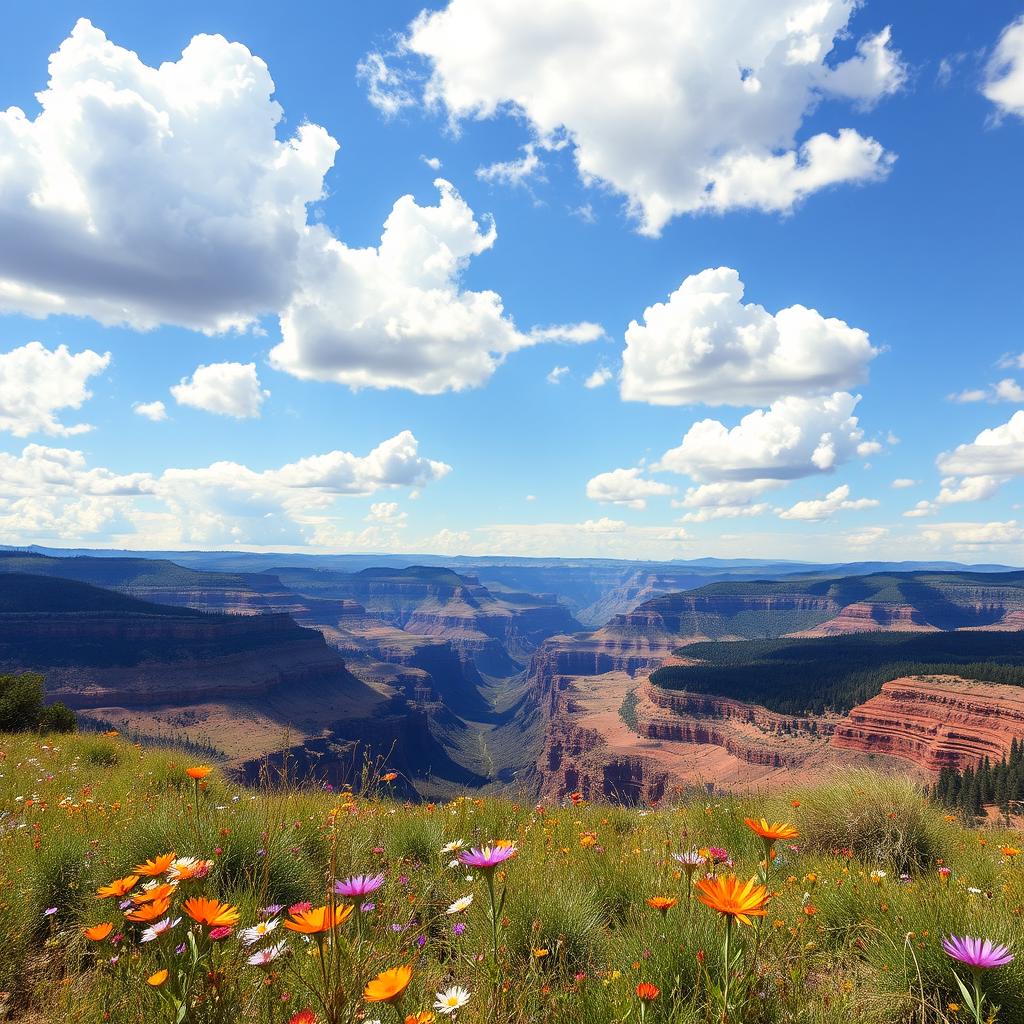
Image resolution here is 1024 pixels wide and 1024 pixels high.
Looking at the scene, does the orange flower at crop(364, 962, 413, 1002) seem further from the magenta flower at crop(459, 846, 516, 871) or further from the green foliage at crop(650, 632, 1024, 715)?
the green foliage at crop(650, 632, 1024, 715)

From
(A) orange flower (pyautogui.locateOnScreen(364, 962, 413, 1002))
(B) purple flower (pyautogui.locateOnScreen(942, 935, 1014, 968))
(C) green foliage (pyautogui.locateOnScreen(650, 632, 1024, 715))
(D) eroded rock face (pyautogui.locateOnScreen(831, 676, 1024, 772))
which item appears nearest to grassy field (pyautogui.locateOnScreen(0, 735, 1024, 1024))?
(A) orange flower (pyautogui.locateOnScreen(364, 962, 413, 1002))

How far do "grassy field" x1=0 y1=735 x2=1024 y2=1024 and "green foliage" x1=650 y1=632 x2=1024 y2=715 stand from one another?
4763 inches

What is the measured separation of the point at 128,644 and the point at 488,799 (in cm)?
19196

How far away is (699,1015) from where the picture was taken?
2.72 metres

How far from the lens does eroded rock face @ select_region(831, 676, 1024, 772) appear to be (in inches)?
3206

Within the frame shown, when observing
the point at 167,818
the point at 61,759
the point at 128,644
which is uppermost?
the point at 167,818

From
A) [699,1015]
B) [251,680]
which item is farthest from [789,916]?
[251,680]

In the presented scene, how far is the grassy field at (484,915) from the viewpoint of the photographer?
2.49 metres

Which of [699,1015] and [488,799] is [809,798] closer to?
[488,799]

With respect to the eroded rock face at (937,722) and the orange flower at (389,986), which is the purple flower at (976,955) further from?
the eroded rock face at (937,722)

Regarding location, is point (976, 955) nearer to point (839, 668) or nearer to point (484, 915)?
point (484, 915)

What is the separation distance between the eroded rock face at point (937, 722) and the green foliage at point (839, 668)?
1044 centimetres

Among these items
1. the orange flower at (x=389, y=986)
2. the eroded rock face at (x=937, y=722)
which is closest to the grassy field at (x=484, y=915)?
the orange flower at (x=389, y=986)

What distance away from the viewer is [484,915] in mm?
3850
